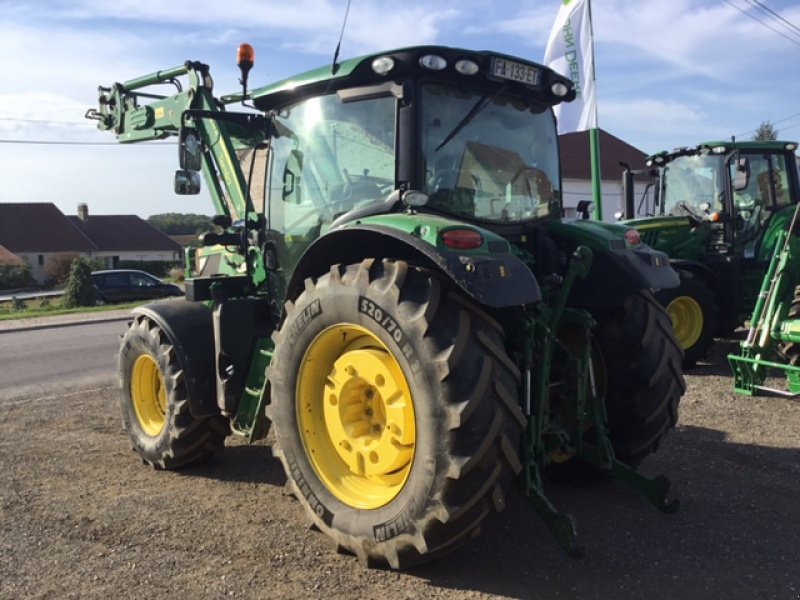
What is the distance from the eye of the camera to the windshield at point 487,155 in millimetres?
4012

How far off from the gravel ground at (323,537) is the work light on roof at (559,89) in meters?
2.41

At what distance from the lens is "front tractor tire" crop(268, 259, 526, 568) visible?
3213 mm

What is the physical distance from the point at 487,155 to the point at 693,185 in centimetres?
691

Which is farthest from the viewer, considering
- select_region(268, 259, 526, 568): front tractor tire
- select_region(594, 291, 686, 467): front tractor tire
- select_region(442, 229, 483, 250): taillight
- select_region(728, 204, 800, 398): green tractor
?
select_region(728, 204, 800, 398): green tractor

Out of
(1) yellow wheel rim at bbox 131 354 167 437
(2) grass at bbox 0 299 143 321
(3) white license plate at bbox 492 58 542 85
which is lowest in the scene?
(2) grass at bbox 0 299 143 321

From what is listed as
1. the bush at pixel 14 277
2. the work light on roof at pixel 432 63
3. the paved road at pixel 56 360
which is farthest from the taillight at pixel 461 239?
the bush at pixel 14 277

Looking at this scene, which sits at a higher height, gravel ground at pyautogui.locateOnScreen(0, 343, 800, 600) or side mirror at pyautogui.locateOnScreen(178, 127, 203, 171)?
side mirror at pyautogui.locateOnScreen(178, 127, 203, 171)

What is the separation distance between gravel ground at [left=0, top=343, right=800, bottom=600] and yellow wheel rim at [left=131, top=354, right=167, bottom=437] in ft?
1.10

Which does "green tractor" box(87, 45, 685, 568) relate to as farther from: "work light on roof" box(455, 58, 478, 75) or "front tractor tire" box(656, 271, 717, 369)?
"front tractor tire" box(656, 271, 717, 369)

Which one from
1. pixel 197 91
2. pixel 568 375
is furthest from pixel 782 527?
pixel 197 91

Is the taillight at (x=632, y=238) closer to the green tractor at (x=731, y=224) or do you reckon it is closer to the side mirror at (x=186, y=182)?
the side mirror at (x=186, y=182)

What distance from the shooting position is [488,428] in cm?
320

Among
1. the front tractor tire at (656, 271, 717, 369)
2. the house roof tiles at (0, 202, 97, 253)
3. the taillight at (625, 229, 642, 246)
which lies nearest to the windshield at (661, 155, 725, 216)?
the front tractor tire at (656, 271, 717, 369)

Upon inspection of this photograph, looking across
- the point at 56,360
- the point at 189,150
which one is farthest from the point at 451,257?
the point at 56,360
